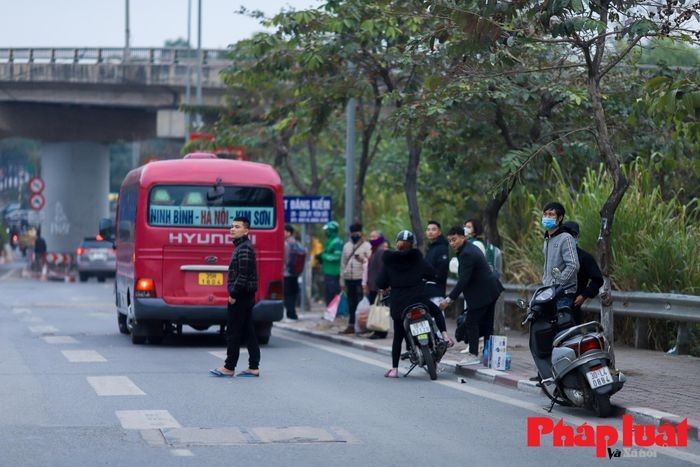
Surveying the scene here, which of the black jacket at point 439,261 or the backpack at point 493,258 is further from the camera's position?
the backpack at point 493,258

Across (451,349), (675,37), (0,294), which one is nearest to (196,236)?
(451,349)

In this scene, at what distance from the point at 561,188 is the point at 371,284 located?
11.4ft

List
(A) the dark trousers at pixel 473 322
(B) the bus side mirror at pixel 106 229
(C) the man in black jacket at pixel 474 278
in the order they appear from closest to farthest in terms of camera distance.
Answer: (C) the man in black jacket at pixel 474 278 < (A) the dark trousers at pixel 473 322 < (B) the bus side mirror at pixel 106 229

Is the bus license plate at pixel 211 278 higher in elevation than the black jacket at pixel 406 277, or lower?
lower

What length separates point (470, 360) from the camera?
53.4 feet

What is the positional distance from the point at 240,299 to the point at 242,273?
0.30 metres

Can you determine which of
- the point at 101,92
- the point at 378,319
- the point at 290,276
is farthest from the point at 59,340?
the point at 101,92

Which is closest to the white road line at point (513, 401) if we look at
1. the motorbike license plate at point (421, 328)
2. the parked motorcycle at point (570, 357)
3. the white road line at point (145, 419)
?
the parked motorcycle at point (570, 357)

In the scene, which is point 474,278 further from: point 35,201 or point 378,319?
point 35,201

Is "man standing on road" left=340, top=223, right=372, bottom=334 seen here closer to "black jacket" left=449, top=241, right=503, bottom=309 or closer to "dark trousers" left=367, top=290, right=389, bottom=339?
"dark trousers" left=367, top=290, right=389, bottom=339

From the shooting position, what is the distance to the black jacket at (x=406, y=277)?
15.3m

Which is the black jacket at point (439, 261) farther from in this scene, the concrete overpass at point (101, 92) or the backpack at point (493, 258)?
the concrete overpass at point (101, 92)

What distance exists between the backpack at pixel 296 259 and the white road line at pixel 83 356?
8878mm

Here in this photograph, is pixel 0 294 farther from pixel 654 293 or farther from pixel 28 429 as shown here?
pixel 28 429
